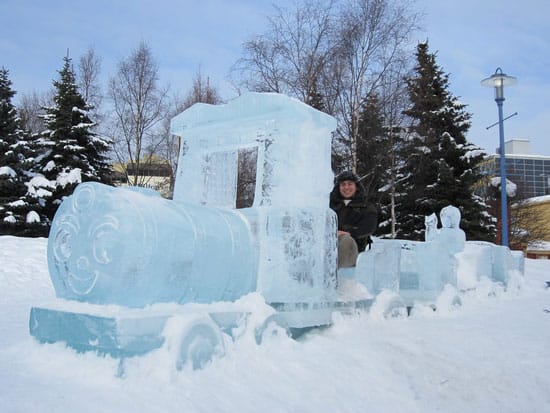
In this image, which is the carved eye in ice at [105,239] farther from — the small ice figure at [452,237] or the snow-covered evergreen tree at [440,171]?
the snow-covered evergreen tree at [440,171]

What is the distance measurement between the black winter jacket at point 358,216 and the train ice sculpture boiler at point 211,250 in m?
0.21

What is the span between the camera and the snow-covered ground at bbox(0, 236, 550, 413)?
242cm

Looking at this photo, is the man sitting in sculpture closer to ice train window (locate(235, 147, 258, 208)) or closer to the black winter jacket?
the black winter jacket

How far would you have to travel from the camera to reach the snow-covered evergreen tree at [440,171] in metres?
19.1

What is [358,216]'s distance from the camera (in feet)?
17.0

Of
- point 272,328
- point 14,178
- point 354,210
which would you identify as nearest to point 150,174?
point 14,178

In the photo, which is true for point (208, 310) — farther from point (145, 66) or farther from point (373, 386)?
point (145, 66)

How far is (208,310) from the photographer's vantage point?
308 cm

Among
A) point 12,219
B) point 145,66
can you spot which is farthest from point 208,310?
point 145,66

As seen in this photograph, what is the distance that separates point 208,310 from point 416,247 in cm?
354

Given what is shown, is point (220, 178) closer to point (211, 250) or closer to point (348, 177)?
point (348, 177)

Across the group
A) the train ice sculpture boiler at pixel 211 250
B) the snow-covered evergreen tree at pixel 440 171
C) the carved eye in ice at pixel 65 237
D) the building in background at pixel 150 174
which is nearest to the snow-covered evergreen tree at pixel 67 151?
the building in background at pixel 150 174

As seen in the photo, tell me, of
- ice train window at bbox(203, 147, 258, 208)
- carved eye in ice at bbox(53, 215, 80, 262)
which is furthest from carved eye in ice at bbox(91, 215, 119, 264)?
ice train window at bbox(203, 147, 258, 208)

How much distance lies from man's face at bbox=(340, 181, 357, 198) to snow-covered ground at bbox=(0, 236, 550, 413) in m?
1.29
